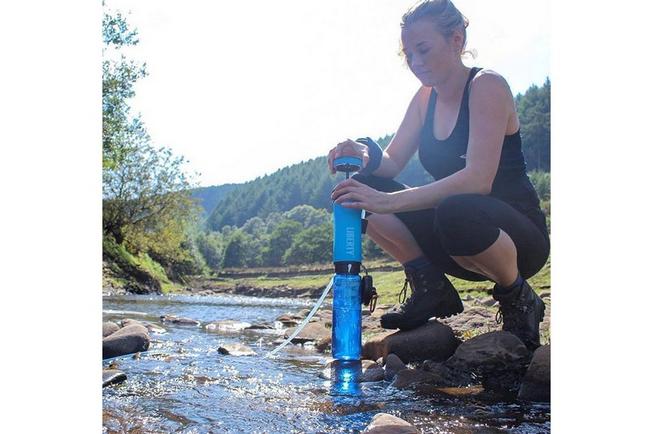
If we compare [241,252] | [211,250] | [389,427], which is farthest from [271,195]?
[389,427]

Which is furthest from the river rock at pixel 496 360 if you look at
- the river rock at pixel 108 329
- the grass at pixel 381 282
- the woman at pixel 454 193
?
the river rock at pixel 108 329

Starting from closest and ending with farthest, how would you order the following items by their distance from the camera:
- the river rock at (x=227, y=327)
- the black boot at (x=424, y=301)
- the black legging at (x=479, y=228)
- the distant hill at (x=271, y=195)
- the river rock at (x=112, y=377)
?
the river rock at (x=112, y=377), the black legging at (x=479, y=228), the black boot at (x=424, y=301), the river rock at (x=227, y=327), the distant hill at (x=271, y=195)

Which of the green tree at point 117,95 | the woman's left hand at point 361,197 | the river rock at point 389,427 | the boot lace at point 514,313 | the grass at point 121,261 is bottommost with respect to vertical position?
the grass at point 121,261

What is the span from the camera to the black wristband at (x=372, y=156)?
9.72 feet

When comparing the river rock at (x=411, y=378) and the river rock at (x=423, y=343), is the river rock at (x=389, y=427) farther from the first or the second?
the river rock at (x=423, y=343)

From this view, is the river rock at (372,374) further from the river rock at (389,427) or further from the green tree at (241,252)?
the green tree at (241,252)

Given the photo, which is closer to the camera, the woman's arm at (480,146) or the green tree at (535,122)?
the green tree at (535,122)

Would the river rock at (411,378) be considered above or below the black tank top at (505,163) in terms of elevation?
below

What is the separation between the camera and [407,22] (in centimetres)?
251

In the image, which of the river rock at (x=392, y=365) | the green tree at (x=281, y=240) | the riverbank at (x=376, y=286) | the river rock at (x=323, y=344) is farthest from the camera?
the green tree at (x=281, y=240)

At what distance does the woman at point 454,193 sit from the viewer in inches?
94.1

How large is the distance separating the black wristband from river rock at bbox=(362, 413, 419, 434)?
1.57m
